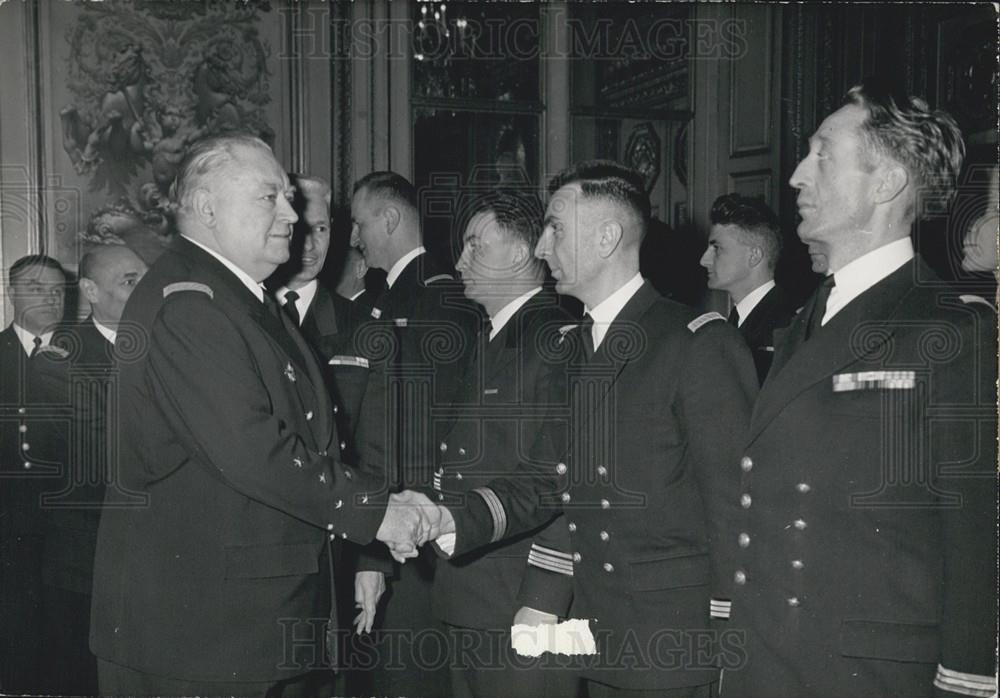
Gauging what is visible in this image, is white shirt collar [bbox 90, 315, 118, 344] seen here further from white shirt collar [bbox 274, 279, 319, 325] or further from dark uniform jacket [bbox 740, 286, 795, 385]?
dark uniform jacket [bbox 740, 286, 795, 385]

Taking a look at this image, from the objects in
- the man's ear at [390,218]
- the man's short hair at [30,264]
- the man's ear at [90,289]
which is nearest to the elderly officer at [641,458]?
the man's ear at [390,218]

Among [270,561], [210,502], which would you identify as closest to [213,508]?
[210,502]

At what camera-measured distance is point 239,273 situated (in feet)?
8.07

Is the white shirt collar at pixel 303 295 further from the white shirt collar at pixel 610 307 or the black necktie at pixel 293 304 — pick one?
the white shirt collar at pixel 610 307

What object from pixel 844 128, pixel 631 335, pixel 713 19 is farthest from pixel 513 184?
pixel 844 128

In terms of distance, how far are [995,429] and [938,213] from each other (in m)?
0.49

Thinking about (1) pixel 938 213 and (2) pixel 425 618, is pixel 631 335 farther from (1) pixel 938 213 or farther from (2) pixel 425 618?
(2) pixel 425 618

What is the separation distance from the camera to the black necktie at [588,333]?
98.6 inches

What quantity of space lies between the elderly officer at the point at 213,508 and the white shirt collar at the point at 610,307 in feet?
2.55

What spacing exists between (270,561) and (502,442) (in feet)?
2.74

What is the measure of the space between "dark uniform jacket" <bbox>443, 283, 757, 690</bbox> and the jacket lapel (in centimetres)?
24

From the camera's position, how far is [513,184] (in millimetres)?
5469

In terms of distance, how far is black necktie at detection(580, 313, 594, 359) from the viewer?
2504mm

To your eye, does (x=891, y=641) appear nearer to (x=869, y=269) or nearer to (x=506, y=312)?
(x=869, y=269)
